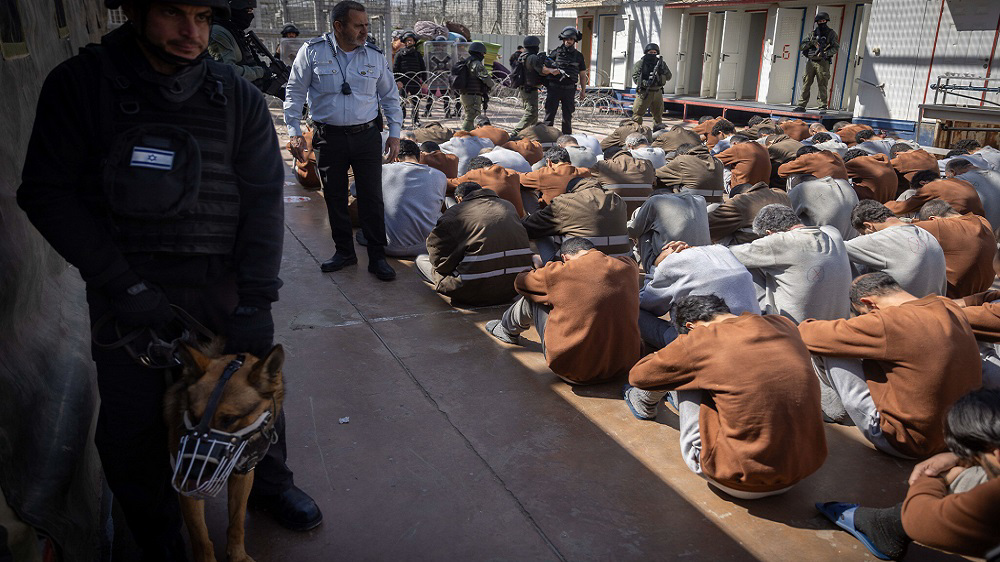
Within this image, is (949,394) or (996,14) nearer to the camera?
(949,394)

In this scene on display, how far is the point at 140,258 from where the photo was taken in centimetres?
202

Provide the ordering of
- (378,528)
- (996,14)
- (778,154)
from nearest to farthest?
(378,528) < (778,154) < (996,14)

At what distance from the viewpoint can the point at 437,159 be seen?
7223 millimetres

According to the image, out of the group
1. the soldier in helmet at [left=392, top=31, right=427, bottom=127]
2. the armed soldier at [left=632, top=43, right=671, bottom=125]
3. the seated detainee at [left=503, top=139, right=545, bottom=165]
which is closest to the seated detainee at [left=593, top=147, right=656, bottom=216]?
the seated detainee at [left=503, top=139, right=545, bottom=165]

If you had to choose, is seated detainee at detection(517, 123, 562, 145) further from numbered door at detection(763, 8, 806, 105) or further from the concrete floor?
numbered door at detection(763, 8, 806, 105)

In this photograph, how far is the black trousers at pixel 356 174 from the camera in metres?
5.04

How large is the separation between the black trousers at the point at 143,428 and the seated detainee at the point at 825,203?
5084 millimetres

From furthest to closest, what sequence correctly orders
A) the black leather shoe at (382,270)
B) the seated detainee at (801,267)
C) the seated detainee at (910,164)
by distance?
the seated detainee at (910,164)
the black leather shoe at (382,270)
the seated detainee at (801,267)

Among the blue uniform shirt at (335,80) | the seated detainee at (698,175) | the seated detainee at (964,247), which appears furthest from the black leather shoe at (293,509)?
the seated detainee at (698,175)

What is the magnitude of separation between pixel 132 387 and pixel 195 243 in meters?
0.45

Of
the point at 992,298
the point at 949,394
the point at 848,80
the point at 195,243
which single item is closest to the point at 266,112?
the point at 195,243

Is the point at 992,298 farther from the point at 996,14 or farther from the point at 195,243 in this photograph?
the point at 996,14

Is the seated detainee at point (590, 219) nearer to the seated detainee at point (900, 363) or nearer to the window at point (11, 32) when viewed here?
the seated detainee at point (900, 363)

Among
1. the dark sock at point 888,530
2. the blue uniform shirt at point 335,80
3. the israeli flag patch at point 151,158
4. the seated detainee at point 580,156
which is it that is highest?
the blue uniform shirt at point 335,80
